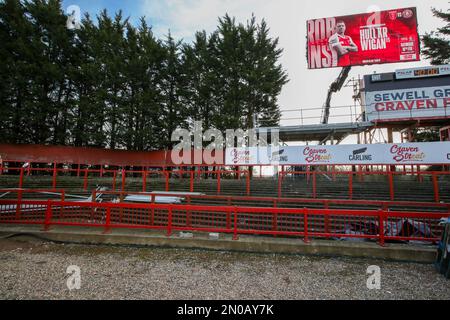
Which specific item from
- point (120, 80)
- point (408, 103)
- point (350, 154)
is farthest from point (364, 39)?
point (120, 80)

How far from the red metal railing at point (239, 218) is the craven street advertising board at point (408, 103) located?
14.4 meters

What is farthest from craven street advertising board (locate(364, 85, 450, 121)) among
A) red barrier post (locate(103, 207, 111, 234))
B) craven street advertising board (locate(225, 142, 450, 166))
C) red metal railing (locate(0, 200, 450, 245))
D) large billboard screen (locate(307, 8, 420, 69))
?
red barrier post (locate(103, 207, 111, 234))

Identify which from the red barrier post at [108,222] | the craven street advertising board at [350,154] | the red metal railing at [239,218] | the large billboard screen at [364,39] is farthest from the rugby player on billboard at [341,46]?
the red barrier post at [108,222]

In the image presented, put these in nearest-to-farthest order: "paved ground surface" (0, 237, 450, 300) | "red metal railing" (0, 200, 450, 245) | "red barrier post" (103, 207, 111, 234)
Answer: "paved ground surface" (0, 237, 450, 300) < "red metal railing" (0, 200, 450, 245) < "red barrier post" (103, 207, 111, 234)

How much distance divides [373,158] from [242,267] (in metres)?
14.1

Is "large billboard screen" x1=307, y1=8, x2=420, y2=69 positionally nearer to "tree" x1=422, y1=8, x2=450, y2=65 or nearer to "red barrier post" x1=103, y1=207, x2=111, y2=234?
"tree" x1=422, y1=8, x2=450, y2=65

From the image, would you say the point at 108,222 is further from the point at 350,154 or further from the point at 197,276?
the point at 350,154

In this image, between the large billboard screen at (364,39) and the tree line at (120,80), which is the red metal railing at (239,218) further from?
Result: the large billboard screen at (364,39)

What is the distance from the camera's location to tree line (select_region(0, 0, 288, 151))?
67.4 feet

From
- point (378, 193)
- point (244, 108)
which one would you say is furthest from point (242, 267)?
point (244, 108)

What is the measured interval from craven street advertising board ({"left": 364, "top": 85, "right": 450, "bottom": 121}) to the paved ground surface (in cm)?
1692

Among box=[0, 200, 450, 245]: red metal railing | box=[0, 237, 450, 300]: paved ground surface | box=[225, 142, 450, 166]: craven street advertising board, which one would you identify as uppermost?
box=[225, 142, 450, 166]: craven street advertising board

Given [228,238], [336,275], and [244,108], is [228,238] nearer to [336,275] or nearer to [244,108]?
[336,275]
